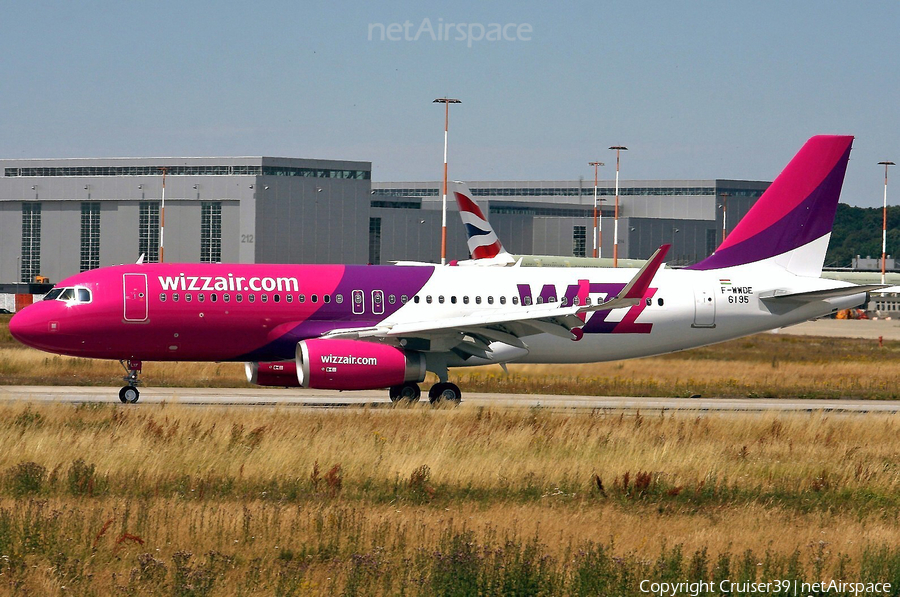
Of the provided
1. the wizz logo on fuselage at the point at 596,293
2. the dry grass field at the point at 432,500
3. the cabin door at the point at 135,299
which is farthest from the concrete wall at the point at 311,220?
the dry grass field at the point at 432,500

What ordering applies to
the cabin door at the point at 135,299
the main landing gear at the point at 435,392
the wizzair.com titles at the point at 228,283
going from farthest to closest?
the main landing gear at the point at 435,392 < the wizzair.com titles at the point at 228,283 < the cabin door at the point at 135,299

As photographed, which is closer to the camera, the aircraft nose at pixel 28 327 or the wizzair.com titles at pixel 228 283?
the aircraft nose at pixel 28 327

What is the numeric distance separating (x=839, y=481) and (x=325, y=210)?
92.5 m

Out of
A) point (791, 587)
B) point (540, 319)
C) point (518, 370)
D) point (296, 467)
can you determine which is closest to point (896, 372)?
point (518, 370)

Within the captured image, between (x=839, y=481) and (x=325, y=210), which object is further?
(x=325, y=210)

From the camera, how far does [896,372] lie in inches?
1666

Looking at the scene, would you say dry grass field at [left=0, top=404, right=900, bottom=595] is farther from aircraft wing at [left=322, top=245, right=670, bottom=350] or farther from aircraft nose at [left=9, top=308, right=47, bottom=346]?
aircraft nose at [left=9, top=308, right=47, bottom=346]

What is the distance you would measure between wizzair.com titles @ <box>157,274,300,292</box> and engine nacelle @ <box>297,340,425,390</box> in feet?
6.96

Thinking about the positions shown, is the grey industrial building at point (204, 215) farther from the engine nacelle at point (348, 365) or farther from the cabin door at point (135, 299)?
the engine nacelle at point (348, 365)

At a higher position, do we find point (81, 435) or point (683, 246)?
point (683, 246)

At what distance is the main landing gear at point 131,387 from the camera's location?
90.8 feet

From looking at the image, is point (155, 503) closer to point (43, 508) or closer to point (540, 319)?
point (43, 508)

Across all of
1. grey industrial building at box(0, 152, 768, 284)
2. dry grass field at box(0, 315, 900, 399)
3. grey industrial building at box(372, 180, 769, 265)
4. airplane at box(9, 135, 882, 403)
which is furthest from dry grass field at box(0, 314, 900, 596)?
grey industrial building at box(372, 180, 769, 265)

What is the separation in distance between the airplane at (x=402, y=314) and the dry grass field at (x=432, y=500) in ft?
8.93
